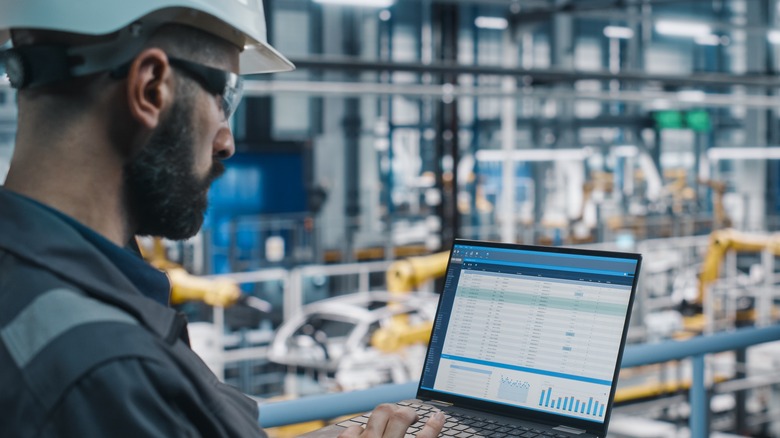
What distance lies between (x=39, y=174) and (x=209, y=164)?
0.60 ft

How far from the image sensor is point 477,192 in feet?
51.1

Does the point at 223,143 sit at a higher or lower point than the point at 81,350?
higher

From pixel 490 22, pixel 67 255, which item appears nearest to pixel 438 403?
pixel 67 255

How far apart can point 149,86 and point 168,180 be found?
105 millimetres

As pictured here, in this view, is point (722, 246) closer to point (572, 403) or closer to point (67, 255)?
point (572, 403)

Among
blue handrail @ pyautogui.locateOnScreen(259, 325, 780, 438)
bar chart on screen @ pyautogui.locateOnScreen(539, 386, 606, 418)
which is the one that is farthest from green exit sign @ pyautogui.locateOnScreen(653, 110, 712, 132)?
bar chart on screen @ pyautogui.locateOnScreen(539, 386, 606, 418)

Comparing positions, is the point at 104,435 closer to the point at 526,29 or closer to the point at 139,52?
the point at 139,52

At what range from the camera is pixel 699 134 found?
18219 mm

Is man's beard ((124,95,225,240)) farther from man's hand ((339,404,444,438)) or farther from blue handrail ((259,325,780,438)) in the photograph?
blue handrail ((259,325,780,438))

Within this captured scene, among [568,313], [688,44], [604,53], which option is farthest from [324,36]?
[568,313]

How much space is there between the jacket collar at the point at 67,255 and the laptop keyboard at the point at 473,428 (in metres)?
0.46

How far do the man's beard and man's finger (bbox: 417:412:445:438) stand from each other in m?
0.38

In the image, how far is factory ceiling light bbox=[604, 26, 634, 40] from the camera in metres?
19.3

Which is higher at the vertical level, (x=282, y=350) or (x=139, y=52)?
(x=139, y=52)
